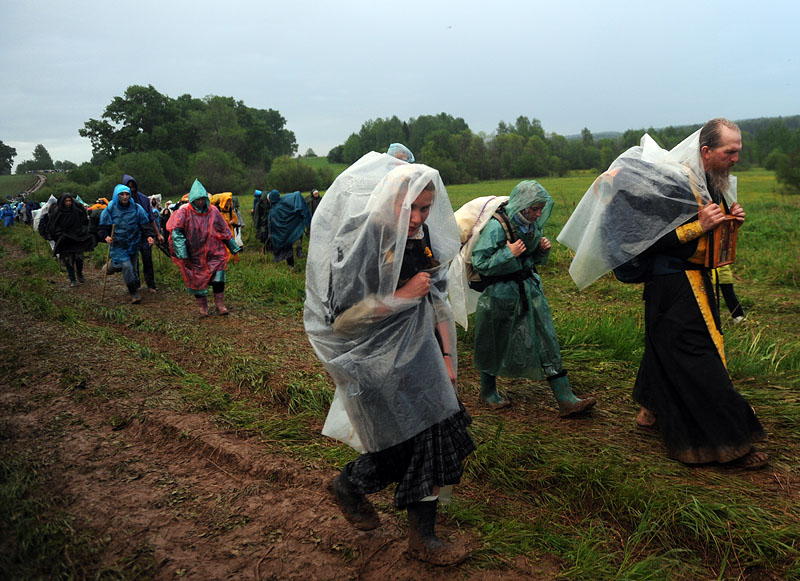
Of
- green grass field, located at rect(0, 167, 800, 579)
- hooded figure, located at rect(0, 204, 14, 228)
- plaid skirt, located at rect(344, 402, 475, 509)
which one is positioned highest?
hooded figure, located at rect(0, 204, 14, 228)

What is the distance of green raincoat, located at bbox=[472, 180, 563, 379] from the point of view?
12.5 feet

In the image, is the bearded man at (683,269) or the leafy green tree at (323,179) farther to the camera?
the leafy green tree at (323,179)

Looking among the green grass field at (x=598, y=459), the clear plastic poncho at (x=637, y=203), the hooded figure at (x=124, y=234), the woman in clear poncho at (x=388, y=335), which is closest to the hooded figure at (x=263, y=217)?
the hooded figure at (x=124, y=234)

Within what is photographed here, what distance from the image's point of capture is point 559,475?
3.01 metres

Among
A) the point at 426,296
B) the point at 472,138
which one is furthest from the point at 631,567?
the point at 472,138

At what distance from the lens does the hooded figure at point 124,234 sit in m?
8.52

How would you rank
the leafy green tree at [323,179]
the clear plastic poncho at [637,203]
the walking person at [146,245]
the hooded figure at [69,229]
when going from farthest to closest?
1. the leafy green tree at [323,179]
2. the hooded figure at [69,229]
3. the walking person at [146,245]
4. the clear plastic poncho at [637,203]

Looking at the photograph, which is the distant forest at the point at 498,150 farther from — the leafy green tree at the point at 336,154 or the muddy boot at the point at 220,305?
the muddy boot at the point at 220,305

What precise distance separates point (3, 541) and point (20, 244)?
21.2 m

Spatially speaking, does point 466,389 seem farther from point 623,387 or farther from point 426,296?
point 426,296

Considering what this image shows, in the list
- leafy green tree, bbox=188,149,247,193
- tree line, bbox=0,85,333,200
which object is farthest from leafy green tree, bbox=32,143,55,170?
leafy green tree, bbox=188,149,247,193

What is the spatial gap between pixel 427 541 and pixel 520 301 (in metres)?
1.93

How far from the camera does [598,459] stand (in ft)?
10.3

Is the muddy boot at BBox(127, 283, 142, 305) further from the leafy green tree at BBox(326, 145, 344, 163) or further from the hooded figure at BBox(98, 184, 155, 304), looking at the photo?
the leafy green tree at BBox(326, 145, 344, 163)
